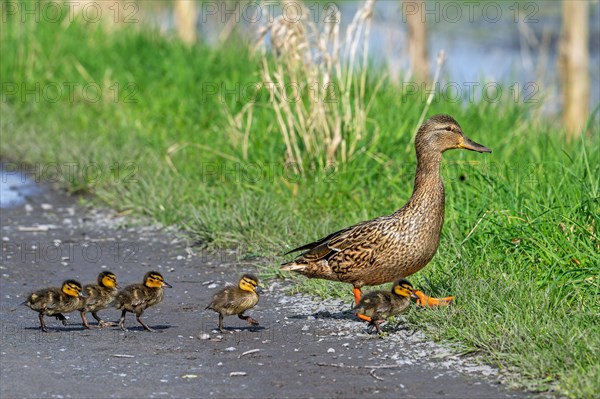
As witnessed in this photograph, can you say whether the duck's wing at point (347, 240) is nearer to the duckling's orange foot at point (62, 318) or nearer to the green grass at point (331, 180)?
the green grass at point (331, 180)

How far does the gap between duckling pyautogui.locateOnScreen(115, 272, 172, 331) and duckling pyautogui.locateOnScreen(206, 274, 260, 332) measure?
1.24 ft

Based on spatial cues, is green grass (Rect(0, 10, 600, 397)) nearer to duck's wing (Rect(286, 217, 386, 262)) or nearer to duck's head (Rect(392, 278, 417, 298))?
duck's head (Rect(392, 278, 417, 298))

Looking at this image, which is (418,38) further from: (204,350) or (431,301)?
(204,350)

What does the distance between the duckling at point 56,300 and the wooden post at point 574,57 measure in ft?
28.9

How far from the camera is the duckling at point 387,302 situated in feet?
19.4

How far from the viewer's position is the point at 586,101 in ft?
46.5

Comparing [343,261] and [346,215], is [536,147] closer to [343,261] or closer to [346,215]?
[346,215]

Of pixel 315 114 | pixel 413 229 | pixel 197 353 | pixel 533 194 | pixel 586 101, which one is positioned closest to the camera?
pixel 197 353

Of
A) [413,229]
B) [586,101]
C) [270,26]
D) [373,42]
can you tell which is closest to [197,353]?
[413,229]

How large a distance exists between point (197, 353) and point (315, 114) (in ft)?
12.2

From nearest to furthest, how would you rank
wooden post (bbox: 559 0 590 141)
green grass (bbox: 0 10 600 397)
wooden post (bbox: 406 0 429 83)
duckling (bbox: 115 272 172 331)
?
green grass (bbox: 0 10 600 397) → duckling (bbox: 115 272 172 331) → wooden post (bbox: 559 0 590 141) → wooden post (bbox: 406 0 429 83)

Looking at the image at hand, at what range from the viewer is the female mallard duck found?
621 centimetres

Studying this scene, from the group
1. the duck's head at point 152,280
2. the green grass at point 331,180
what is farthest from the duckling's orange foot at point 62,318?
the green grass at point 331,180

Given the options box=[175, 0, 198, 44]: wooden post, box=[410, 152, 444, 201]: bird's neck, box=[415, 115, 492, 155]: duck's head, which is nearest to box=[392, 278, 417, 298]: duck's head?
box=[410, 152, 444, 201]: bird's neck
